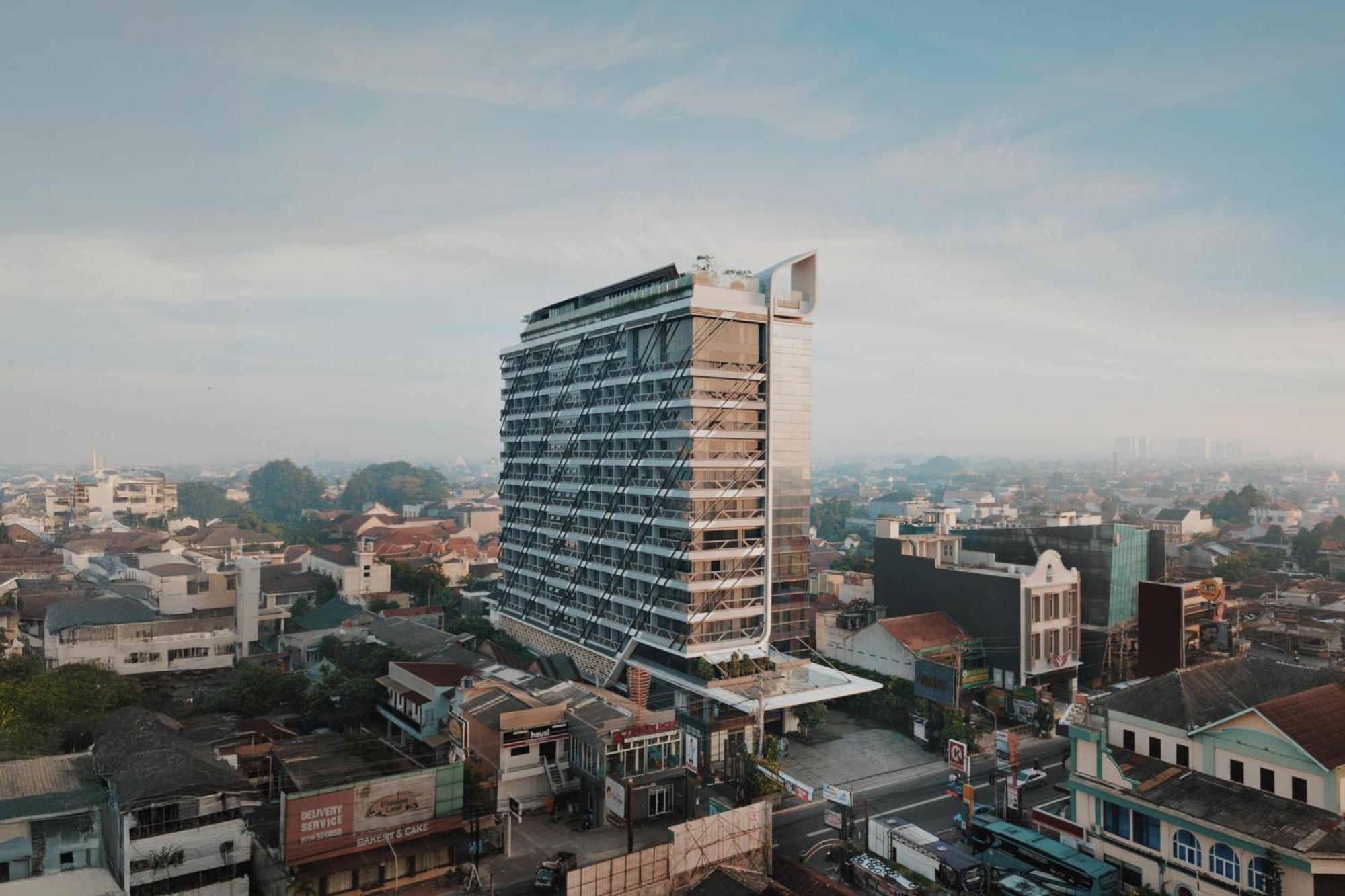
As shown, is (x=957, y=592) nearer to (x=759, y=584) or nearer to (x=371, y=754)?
(x=759, y=584)

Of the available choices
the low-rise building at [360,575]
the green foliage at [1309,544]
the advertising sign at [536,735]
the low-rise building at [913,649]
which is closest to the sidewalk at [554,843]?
the advertising sign at [536,735]

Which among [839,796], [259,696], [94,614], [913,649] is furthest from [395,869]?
[94,614]

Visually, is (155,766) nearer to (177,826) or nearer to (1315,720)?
(177,826)

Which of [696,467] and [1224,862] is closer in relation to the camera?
[1224,862]

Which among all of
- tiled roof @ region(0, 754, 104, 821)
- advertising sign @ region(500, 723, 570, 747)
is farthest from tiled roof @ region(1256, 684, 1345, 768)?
tiled roof @ region(0, 754, 104, 821)

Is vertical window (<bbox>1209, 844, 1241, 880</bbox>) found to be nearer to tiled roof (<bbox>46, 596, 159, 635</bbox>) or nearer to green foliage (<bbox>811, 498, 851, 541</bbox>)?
tiled roof (<bbox>46, 596, 159, 635</bbox>)

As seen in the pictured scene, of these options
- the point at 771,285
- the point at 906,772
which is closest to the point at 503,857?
the point at 906,772

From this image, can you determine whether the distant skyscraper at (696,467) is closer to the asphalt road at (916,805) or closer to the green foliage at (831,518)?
the asphalt road at (916,805)
